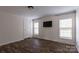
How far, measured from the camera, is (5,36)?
12.0 feet

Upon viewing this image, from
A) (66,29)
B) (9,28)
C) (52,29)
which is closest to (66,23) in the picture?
(66,29)

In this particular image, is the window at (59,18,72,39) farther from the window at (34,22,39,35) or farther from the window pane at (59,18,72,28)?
the window at (34,22,39,35)

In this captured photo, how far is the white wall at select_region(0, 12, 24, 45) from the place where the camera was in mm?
3520

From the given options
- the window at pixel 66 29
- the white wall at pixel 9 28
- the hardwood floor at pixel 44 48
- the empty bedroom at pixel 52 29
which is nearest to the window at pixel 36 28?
the empty bedroom at pixel 52 29

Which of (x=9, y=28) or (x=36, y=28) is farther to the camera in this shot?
(x=9, y=28)

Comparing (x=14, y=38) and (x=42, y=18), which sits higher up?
(x=42, y=18)

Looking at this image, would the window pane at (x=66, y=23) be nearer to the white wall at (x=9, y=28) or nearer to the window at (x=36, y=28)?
the window at (x=36, y=28)

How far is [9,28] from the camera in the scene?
3.79m

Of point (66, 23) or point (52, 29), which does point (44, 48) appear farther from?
point (66, 23)

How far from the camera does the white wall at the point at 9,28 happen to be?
3.52 m
